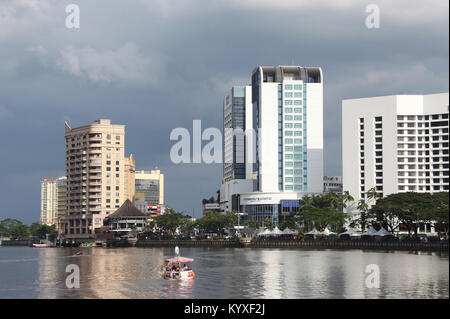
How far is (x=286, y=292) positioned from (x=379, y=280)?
54.8 feet

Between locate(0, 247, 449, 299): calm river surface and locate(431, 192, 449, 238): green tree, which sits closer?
locate(0, 247, 449, 299): calm river surface

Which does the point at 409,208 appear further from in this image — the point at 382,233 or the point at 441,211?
the point at 441,211

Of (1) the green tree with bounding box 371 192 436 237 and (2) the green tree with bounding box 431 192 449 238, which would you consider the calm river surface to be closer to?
(2) the green tree with bounding box 431 192 449 238

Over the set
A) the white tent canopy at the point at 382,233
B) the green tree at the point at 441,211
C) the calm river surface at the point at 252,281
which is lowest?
the calm river surface at the point at 252,281

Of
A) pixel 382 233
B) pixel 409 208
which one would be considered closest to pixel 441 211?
pixel 409 208

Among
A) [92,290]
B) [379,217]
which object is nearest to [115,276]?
[92,290]

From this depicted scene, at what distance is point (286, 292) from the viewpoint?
79250mm

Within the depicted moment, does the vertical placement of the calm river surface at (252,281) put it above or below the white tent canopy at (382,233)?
below

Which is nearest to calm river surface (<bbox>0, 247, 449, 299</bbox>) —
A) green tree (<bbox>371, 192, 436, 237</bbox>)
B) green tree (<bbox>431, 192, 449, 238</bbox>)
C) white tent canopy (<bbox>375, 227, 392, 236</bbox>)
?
green tree (<bbox>431, 192, 449, 238</bbox>)

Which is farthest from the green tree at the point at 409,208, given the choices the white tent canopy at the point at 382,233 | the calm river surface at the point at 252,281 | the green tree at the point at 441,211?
the calm river surface at the point at 252,281

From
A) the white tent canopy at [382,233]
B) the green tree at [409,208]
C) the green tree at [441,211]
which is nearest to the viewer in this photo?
the green tree at [441,211]

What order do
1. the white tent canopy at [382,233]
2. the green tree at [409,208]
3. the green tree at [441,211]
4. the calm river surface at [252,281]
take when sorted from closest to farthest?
the calm river surface at [252,281] → the green tree at [441,211] → the green tree at [409,208] → the white tent canopy at [382,233]

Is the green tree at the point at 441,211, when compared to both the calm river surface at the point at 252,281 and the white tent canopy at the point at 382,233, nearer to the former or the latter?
the white tent canopy at the point at 382,233
